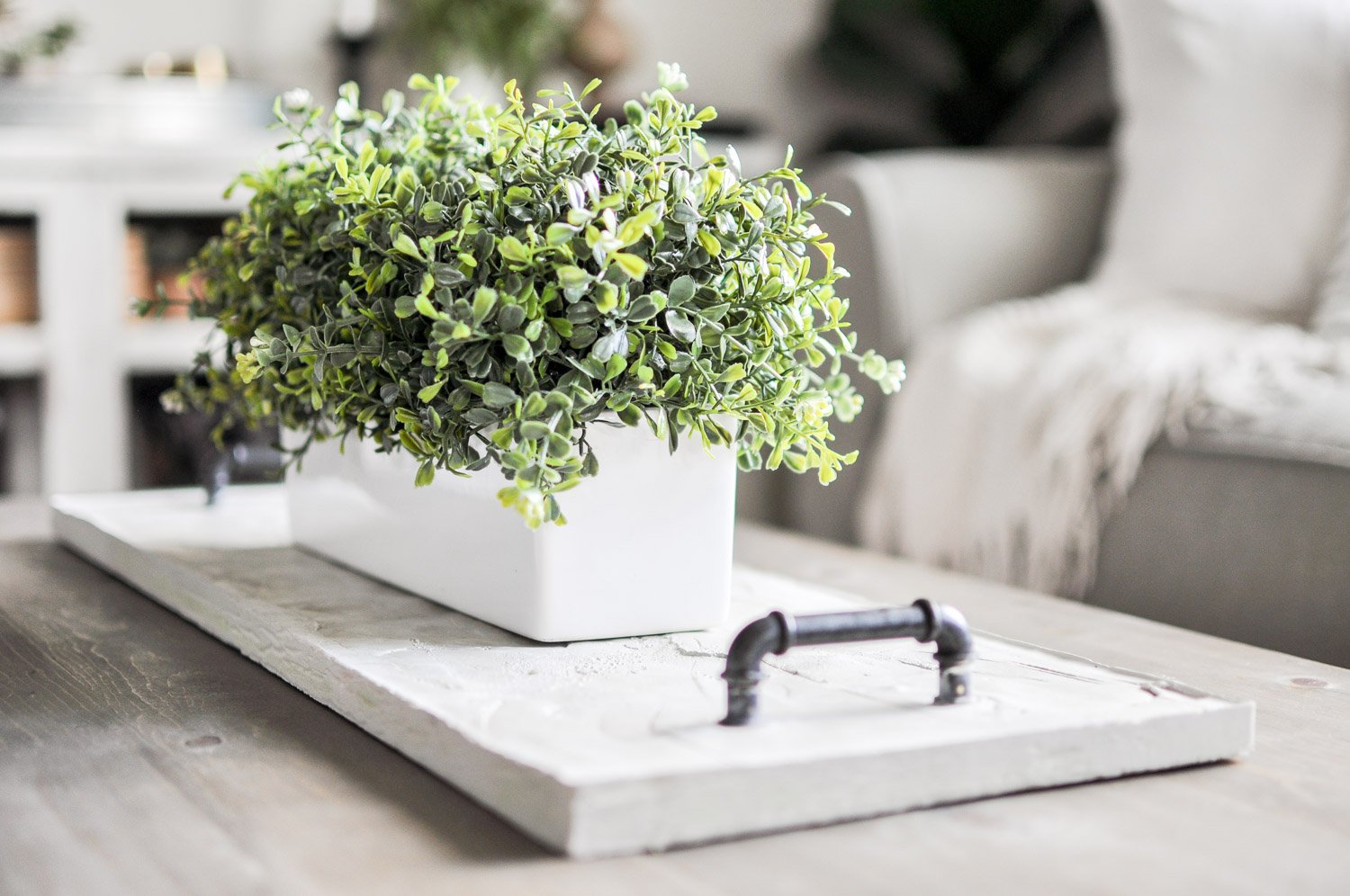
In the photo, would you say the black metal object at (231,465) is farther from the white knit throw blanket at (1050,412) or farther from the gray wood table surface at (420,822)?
the white knit throw blanket at (1050,412)

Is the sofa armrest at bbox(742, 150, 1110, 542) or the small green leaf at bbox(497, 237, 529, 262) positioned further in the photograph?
the sofa armrest at bbox(742, 150, 1110, 542)

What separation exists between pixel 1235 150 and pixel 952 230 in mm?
360

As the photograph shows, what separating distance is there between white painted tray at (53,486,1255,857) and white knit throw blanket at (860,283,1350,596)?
2.36ft

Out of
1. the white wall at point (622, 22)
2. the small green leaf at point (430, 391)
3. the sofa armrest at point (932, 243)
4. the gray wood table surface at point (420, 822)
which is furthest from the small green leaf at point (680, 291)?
the white wall at point (622, 22)

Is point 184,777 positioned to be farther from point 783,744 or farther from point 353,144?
point 353,144

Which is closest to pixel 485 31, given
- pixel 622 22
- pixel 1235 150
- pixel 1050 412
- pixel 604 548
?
pixel 622 22

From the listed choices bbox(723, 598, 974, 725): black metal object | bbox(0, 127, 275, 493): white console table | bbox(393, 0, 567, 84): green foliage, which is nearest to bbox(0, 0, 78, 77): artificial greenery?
bbox(0, 127, 275, 493): white console table

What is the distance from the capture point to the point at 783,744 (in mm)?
496

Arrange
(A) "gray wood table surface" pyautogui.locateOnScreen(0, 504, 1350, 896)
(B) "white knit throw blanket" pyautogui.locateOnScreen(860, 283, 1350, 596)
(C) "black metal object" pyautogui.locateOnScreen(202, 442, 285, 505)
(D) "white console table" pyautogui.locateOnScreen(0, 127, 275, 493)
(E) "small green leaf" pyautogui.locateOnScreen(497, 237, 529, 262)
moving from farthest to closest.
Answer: (D) "white console table" pyautogui.locateOnScreen(0, 127, 275, 493), (B) "white knit throw blanket" pyautogui.locateOnScreen(860, 283, 1350, 596), (C) "black metal object" pyautogui.locateOnScreen(202, 442, 285, 505), (E) "small green leaf" pyautogui.locateOnScreen(497, 237, 529, 262), (A) "gray wood table surface" pyautogui.locateOnScreen(0, 504, 1350, 896)

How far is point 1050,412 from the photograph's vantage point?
1.50m

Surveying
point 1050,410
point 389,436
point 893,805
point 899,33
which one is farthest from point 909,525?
point 899,33

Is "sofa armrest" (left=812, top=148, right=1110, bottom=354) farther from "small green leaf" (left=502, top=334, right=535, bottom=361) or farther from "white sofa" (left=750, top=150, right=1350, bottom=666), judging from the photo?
"small green leaf" (left=502, top=334, right=535, bottom=361)

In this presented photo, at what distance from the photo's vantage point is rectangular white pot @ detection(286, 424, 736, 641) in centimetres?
67

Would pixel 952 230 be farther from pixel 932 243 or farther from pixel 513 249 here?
Result: pixel 513 249
